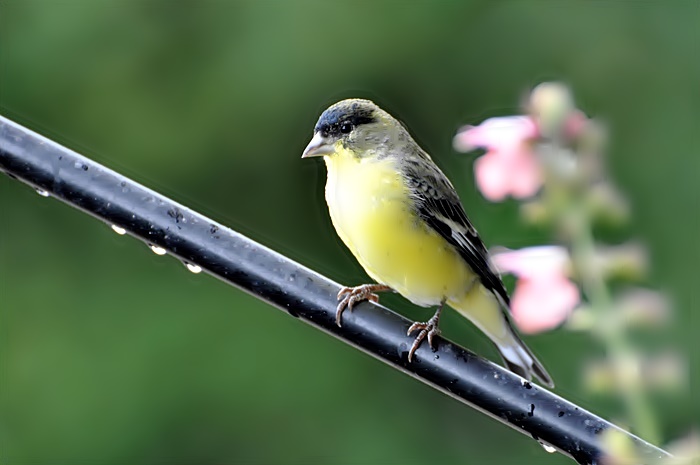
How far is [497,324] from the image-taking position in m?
1.74

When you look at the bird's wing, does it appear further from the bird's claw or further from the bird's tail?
the bird's claw

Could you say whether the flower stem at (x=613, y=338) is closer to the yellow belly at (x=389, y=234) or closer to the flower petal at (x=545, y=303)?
the flower petal at (x=545, y=303)

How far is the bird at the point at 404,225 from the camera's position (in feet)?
4.97

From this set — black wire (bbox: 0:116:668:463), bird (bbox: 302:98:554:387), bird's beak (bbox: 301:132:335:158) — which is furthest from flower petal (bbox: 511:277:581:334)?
bird's beak (bbox: 301:132:335:158)

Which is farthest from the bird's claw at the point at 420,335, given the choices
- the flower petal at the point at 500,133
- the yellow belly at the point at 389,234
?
the yellow belly at the point at 389,234

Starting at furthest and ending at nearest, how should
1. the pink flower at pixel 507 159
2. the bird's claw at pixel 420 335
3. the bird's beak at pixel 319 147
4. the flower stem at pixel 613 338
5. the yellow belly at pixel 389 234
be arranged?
the bird's beak at pixel 319 147
the yellow belly at pixel 389 234
the bird's claw at pixel 420 335
the pink flower at pixel 507 159
the flower stem at pixel 613 338

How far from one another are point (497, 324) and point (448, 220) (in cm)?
23

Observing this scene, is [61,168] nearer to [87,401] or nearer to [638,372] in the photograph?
[638,372]

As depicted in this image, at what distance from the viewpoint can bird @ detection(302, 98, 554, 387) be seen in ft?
4.97

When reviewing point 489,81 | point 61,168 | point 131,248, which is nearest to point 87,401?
point 131,248

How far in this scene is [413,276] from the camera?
1.56 meters

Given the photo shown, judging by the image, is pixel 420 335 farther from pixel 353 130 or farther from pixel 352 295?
pixel 353 130

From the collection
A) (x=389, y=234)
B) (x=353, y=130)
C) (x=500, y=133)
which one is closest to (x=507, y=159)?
(x=500, y=133)

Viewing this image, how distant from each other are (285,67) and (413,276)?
1.74m
